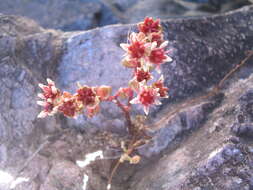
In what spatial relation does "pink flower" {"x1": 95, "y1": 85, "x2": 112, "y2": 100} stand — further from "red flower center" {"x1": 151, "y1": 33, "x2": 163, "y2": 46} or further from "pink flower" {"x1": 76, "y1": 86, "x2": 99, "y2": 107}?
"red flower center" {"x1": 151, "y1": 33, "x2": 163, "y2": 46}

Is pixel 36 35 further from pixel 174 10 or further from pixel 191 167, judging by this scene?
pixel 174 10

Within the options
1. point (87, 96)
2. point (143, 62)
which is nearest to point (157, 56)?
point (143, 62)

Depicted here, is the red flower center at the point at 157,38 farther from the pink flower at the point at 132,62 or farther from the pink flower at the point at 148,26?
the pink flower at the point at 132,62

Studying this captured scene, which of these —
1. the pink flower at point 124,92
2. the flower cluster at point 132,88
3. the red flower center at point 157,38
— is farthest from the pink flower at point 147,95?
the red flower center at point 157,38

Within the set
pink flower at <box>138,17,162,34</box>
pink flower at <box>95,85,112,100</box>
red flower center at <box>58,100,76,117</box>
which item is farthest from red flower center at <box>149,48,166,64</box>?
red flower center at <box>58,100,76,117</box>

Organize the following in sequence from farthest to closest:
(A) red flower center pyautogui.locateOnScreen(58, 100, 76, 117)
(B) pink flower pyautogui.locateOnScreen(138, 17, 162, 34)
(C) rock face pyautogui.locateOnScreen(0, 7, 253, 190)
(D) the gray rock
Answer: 1. (D) the gray rock
2. (B) pink flower pyautogui.locateOnScreen(138, 17, 162, 34)
3. (C) rock face pyautogui.locateOnScreen(0, 7, 253, 190)
4. (A) red flower center pyautogui.locateOnScreen(58, 100, 76, 117)

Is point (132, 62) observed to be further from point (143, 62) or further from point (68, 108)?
point (68, 108)

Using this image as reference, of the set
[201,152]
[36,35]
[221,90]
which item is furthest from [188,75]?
[36,35]
